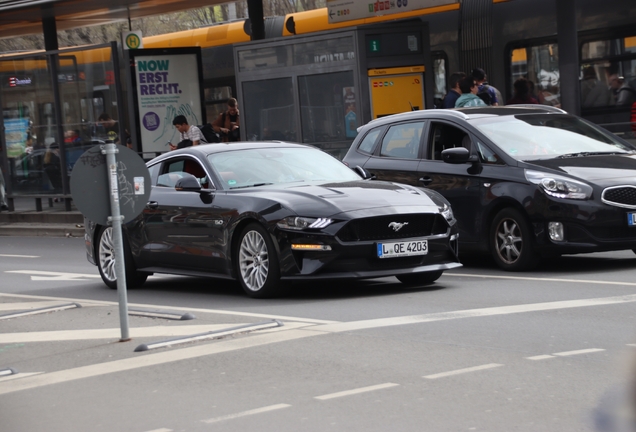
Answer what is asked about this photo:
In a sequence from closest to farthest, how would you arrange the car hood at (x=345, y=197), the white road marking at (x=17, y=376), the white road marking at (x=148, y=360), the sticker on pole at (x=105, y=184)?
the white road marking at (x=148, y=360)
the white road marking at (x=17, y=376)
the sticker on pole at (x=105, y=184)
the car hood at (x=345, y=197)

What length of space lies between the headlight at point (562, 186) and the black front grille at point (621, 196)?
17cm

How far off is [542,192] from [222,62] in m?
14.5

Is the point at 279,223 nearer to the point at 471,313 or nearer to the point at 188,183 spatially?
the point at 188,183

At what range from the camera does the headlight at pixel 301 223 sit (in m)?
9.94

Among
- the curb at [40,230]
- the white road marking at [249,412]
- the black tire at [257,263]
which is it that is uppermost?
the black tire at [257,263]

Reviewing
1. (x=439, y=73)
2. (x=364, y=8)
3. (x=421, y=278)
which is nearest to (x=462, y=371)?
(x=421, y=278)

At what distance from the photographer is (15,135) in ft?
85.0

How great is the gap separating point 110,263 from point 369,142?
134 inches

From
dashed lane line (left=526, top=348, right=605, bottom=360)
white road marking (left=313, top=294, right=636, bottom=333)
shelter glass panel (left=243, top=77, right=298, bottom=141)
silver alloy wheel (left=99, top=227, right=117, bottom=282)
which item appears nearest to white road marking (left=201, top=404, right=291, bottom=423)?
dashed lane line (left=526, top=348, right=605, bottom=360)

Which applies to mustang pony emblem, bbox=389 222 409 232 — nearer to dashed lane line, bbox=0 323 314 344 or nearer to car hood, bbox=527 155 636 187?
dashed lane line, bbox=0 323 314 344

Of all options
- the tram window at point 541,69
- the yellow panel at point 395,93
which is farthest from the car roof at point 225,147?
the tram window at point 541,69

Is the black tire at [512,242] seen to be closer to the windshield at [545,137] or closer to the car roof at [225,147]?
the windshield at [545,137]

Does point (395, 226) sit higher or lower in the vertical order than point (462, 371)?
higher

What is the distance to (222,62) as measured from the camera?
2467cm
